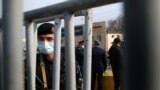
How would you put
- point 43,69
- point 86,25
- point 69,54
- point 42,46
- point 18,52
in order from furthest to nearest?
1. point 42,46
2. point 43,69
3. point 86,25
4. point 69,54
5. point 18,52

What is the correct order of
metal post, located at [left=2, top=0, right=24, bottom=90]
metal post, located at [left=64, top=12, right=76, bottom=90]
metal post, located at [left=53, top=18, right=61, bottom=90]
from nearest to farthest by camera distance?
metal post, located at [left=2, top=0, right=24, bottom=90]
metal post, located at [left=64, top=12, right=76, bottom=90]
metal post, located at [left=53, top=18, right=61, bottom=90]

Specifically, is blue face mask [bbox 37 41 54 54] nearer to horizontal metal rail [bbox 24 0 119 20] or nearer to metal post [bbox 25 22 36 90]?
metal post [bbox 25 22 36 90]

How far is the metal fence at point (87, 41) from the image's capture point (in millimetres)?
545

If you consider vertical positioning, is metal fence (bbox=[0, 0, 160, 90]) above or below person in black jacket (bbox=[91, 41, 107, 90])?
above

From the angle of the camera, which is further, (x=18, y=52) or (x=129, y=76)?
(x=18, y=52)

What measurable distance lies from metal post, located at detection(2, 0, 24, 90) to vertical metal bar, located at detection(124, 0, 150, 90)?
498mm

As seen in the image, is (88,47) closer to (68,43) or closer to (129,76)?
(68,43)

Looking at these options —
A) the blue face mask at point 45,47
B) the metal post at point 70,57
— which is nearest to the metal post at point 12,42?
the metal post at point 70,57

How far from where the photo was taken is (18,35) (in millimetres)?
1018

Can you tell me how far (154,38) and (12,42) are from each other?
0.55 metres

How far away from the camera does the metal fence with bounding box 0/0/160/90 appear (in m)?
0.55

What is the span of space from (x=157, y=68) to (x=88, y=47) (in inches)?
35.3

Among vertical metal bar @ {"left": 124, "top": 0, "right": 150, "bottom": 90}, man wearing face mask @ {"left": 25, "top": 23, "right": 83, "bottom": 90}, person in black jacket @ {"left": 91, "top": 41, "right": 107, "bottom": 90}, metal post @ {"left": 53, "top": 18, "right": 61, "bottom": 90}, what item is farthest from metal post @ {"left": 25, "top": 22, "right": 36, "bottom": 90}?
person in black jacket @ {"left": 91, "top": 41, "right": 107, "bottom": 90}

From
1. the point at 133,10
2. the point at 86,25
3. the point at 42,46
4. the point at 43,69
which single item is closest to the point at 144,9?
the point at 133,10
